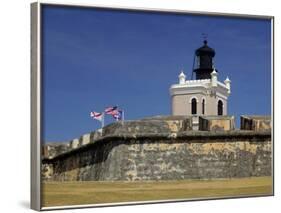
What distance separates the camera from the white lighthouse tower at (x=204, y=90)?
9.88 meters

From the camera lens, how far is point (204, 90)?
33.2 feet

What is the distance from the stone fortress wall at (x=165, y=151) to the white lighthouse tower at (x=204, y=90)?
10 centimetres

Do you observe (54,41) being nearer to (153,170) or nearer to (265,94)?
(153,170)

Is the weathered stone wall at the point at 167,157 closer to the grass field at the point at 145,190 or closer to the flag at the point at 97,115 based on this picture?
the grass field at the point at 145,190

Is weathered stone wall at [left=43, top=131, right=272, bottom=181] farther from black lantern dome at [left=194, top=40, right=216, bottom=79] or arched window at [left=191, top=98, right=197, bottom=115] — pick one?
black lantern dome at [left=194, top=40, right=216, bottom=79]

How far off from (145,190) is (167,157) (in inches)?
18.8

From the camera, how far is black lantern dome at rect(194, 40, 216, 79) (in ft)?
32.4

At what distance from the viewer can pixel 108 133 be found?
31.0 ft

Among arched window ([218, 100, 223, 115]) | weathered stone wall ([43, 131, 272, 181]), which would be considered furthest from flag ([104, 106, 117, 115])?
arched window ([218, 100, 223, 115])

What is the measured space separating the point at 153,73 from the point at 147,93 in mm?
254

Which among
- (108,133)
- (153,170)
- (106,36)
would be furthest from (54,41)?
(153,170)

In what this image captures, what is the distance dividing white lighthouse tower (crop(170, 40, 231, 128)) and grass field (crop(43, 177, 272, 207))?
2.67 ft

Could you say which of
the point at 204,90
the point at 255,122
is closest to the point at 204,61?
the point at 204,90

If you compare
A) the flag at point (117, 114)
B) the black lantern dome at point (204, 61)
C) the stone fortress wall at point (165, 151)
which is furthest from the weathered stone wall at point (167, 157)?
the black lantern dome at point (204, 61)
